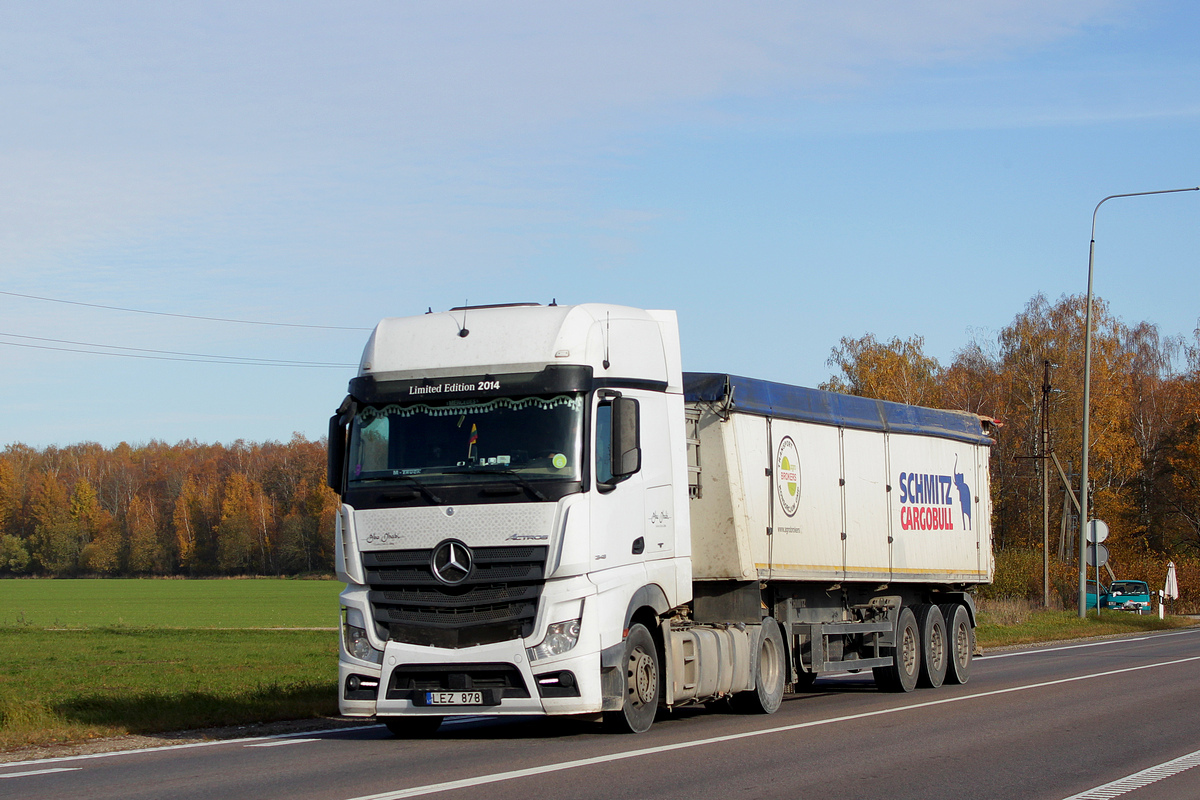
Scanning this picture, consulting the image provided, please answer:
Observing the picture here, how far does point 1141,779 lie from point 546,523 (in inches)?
187

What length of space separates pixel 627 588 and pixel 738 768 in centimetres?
221

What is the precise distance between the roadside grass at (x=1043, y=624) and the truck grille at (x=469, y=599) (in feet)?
67.4

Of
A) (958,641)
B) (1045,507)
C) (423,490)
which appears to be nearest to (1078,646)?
(958,641)

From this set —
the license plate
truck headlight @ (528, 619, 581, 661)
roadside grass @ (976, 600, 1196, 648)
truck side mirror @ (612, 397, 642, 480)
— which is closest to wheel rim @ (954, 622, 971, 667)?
truck side mirror @ (612, 397, 642, 480)

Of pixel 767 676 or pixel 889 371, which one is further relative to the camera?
pixel 889 371

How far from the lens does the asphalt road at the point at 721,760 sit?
842 centimetres

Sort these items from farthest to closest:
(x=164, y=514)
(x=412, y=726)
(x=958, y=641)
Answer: (x=164, y=514), (x=958, y=641), (x=412, y=726)

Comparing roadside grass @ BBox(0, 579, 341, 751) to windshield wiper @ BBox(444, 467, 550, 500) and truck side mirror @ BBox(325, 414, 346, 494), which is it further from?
windshield wiper @ BBox(444, 467, 550, 500)

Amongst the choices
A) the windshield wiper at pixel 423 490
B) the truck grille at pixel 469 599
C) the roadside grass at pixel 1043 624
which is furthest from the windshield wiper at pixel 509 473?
the roadside grass at pixel 1043 624

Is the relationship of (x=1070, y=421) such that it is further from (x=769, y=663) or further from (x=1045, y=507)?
(x=769, y=663)

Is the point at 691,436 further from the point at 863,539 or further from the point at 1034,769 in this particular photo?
the point at 1034,769

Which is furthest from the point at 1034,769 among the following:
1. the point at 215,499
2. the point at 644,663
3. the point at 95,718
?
the point at 215,499

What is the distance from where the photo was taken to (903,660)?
1716 centimetres

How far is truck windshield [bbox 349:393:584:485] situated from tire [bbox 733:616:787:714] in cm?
406
